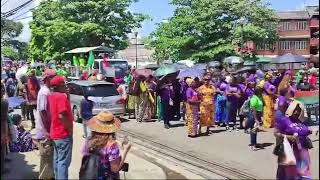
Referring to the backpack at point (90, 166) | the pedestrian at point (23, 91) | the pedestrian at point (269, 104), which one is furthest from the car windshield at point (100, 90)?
the backpack at point (90, 166)

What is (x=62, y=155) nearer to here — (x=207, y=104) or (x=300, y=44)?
(x=207, y=104)

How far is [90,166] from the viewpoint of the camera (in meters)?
7.36

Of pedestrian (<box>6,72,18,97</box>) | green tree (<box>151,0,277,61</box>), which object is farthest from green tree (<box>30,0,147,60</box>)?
pedestrian (<box>6,72,18,97</box>)

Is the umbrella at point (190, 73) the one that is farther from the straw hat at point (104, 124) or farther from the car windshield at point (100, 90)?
the straw hat at point (104, 124)

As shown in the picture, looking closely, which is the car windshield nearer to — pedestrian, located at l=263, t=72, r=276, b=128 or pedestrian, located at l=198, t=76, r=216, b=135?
pedestrian, located at l=198, t=76, r=216, b=135

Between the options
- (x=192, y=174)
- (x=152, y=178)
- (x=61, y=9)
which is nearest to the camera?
(x=152, y=178)

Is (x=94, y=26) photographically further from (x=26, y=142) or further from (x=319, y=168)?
(x=319, y=168)

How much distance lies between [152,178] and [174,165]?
5.50ft

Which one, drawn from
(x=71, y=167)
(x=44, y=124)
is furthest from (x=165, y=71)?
(x=44, y=124)

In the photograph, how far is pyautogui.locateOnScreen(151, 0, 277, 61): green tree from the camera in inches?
1651

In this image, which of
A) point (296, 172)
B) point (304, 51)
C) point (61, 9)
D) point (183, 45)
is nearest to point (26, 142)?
point (296, 172)

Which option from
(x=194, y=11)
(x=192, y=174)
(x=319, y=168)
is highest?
(x=194, y=11)

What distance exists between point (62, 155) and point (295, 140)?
3425mm

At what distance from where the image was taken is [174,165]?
1160 cm
